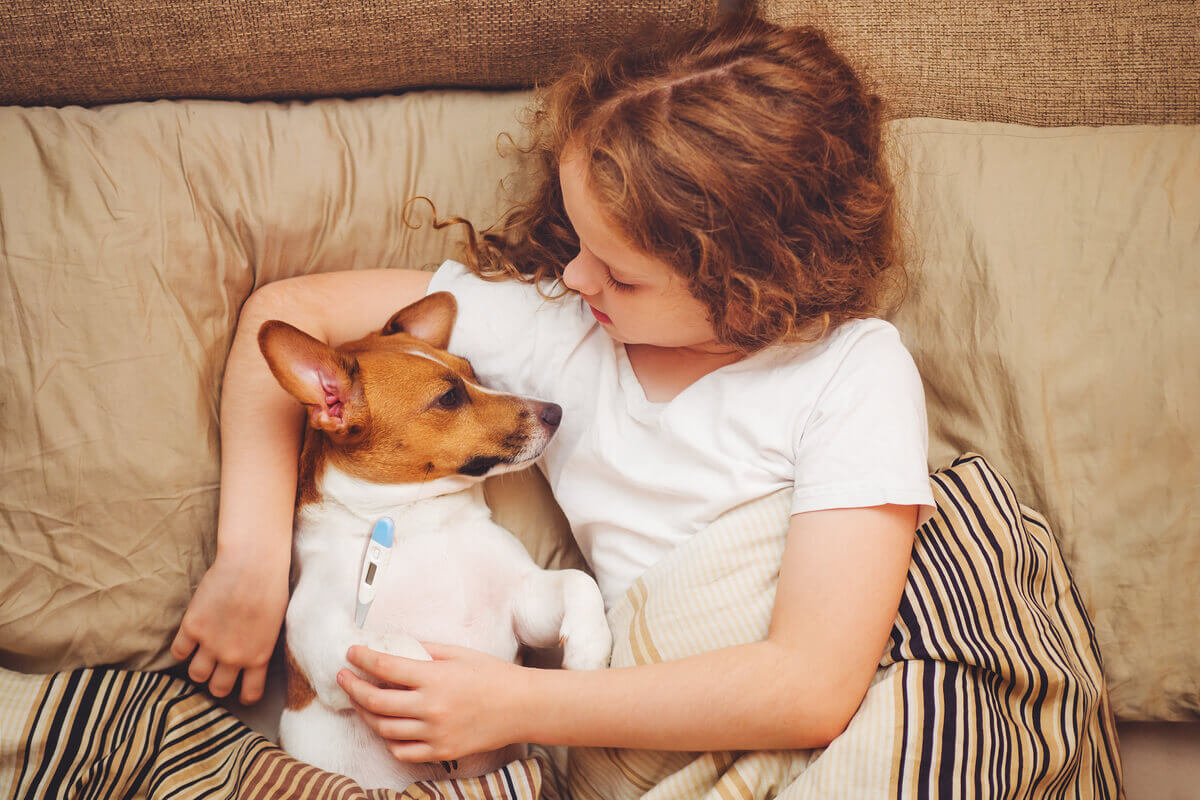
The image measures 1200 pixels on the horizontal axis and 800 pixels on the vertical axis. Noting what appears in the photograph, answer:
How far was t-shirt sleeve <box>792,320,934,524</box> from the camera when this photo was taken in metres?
1.12

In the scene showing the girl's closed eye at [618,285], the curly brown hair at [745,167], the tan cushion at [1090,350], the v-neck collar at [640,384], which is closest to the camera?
the curly brown hair at [745,167]

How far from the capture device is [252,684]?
1.40 metres

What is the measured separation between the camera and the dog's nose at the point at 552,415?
4.55ft

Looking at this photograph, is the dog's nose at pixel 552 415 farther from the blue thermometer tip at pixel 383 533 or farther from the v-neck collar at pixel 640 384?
the blue thermometer tip at pixel 383 533

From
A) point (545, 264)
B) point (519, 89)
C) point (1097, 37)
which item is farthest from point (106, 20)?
point (1097, 37)

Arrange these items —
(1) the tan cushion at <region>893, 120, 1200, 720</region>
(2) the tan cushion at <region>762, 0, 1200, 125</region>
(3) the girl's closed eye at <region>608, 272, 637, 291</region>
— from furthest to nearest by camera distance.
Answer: (2) the tan cushion at <region>762, 0, 1200, 125</region> → (1) the tan cushion at <region>893, 120, 1200, 720</region> → (3) the girl's closed eye at <region>608, 272, 637, 291</region>

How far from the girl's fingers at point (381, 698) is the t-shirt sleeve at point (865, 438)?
2.04 feet

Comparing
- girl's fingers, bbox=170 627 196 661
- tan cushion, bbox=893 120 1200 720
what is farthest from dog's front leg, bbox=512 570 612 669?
tan cushion, bbox=893 120 1200 720

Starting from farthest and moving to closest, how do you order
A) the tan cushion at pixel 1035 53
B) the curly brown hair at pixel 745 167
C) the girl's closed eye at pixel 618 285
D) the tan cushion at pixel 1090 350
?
the tan cushion at pixel 1035 53
the tan cushion at pixel 1090 350
the girl's closed eye at pixel 618 285
the curly brown hair at pixel 745 167

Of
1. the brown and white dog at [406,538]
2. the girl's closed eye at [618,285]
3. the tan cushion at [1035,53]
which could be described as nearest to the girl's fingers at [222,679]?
the brown and white dog at [406,538]

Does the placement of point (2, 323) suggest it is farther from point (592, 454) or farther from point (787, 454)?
point (787, 454)

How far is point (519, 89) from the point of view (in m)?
1.66

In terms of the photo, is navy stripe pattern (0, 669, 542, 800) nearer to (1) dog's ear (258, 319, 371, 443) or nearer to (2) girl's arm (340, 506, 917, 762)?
(2) girl's arm (340, 506, 917, 762)

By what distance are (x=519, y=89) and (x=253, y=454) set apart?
0.89 metres
